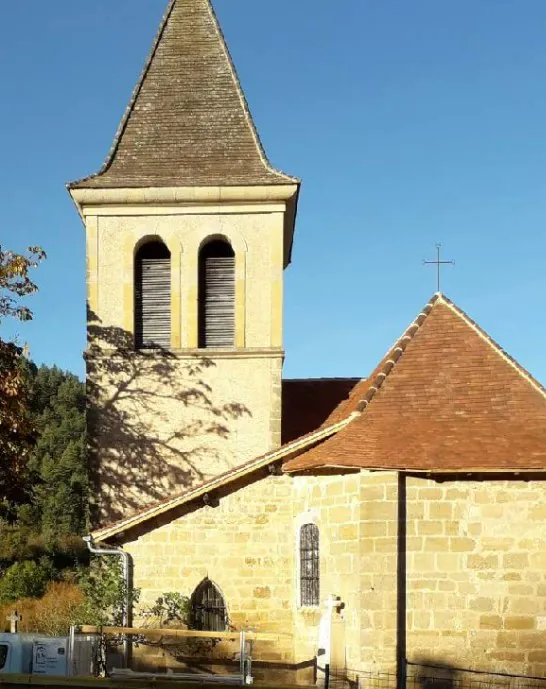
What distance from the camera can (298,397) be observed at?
21.8 meters

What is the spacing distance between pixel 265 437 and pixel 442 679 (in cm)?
654

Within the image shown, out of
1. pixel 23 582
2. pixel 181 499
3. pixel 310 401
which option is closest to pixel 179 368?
pixel 310 401

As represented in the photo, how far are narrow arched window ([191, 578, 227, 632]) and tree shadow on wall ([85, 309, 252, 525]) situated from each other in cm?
250

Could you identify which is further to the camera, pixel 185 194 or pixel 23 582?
pixel 23 582

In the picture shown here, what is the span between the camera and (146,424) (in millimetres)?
19828

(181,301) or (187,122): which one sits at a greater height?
(187,122)

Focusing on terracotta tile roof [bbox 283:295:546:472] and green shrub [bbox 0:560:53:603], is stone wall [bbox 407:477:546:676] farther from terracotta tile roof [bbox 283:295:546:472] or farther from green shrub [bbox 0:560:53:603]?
green shrub [bbox 0:560:53:603]

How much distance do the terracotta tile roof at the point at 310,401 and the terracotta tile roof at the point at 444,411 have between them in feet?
8.51

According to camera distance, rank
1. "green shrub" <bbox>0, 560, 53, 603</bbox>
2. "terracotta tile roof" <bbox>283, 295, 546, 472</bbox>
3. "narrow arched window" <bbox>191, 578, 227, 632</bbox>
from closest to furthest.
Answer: "terracotta tile roof" <bbox>283, 295, 546, 472</bbox> → "narrow arched window" <bbox>191, 578, 227, 632</bbox> → "green shrub" <bbox>0, 560, 53, 603</bbox>

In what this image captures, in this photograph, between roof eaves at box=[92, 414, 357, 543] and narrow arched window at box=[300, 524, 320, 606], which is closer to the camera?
narrow arched window at box=[300, 524, 320, 606]

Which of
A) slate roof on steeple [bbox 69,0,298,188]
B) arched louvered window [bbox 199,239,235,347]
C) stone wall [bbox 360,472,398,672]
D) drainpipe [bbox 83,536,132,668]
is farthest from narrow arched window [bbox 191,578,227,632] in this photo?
slate roof on steeple [bbox 69,0,298,188]

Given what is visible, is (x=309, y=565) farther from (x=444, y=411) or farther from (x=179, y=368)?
(x=179, y=368)

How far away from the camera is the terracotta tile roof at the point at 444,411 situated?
14.5m

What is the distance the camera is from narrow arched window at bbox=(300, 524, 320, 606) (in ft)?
54.9
